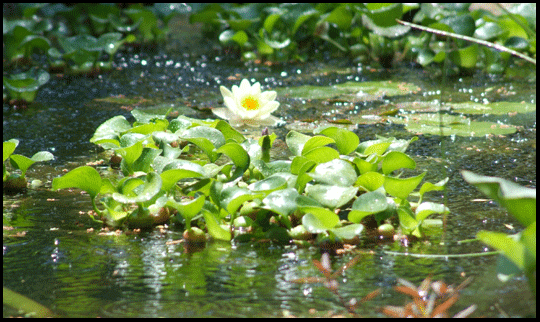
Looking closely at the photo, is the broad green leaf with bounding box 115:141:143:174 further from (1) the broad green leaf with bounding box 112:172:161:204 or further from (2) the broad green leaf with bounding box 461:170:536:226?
(2) the broad green leaf with bounding box 461:170:536:226

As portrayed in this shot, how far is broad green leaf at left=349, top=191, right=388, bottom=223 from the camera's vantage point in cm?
125

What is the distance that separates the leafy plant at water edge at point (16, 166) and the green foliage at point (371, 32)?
202 cm

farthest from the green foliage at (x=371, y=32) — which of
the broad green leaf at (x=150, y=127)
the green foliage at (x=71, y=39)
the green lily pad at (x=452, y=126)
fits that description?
the broad green leaf at (x=150, y=127)

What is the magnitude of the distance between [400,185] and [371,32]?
2.40 meters

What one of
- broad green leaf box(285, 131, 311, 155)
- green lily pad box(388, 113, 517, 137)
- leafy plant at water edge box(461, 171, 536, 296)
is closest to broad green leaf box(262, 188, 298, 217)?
broad green leaf box(285, 131, 311, 155)

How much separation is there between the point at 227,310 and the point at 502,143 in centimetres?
143

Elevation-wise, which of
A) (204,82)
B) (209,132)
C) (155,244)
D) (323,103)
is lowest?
(155,244)

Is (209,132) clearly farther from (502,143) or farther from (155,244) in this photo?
(502,143)

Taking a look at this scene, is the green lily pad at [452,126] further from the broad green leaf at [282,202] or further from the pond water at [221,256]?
the broad green leaf at [282,202]

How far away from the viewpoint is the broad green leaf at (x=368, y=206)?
4.11 ft

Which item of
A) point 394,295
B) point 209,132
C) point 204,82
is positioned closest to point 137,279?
point 394,295

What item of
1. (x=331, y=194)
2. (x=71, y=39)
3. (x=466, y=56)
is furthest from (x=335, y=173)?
(x=71, y=39)

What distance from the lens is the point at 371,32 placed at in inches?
139
